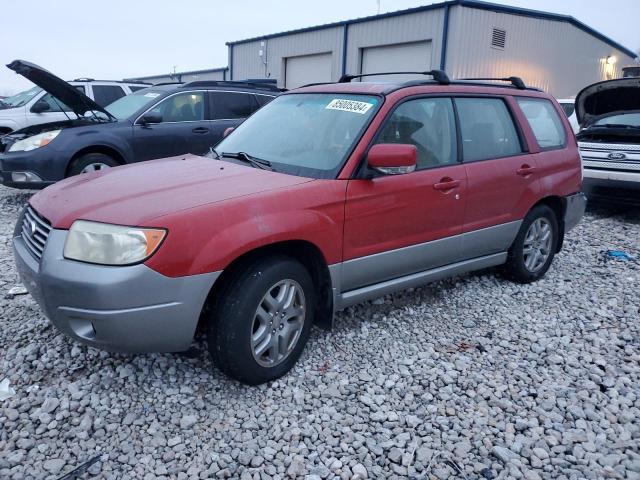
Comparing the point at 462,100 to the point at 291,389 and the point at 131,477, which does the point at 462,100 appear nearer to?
the point at 291,389

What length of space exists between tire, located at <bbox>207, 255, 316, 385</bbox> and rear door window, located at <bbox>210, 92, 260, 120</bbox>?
5.43 m

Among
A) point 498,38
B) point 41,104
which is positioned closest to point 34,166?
point 41,104

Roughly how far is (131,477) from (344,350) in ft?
5.10

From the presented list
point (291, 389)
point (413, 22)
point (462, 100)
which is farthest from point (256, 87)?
point (413, 22)

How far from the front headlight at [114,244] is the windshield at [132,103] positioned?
5255 mm

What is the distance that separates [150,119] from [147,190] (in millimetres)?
4546

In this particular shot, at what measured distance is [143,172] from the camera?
3.34 m

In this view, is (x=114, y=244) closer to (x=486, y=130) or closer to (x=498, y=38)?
(x=486, y=130)

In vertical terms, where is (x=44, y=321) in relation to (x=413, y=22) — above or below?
below

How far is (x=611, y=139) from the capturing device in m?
7.68

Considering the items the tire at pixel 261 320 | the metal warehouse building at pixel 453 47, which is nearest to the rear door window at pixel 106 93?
the tire at pixel 261 320

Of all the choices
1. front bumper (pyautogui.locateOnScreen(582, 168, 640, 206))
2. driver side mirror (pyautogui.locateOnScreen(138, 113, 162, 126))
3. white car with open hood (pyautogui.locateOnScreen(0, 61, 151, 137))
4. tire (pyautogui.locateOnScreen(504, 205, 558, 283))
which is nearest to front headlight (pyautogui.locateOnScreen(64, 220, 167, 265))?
tire (pyautogui.locateOnScreen(504, 205, 558, 283))

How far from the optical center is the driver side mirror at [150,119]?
23.0 feet

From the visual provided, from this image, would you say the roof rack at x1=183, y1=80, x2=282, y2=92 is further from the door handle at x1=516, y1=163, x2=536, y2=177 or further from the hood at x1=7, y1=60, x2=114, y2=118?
the door handle at x1=516, y1=163, x2=536, y2=177
